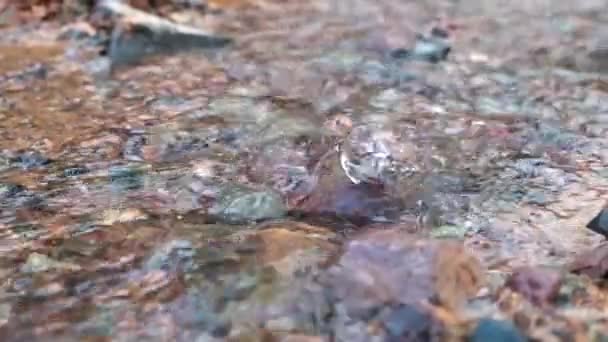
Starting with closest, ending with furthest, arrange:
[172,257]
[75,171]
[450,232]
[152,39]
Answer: [172,257], [450,232], [75,171], [152,39]

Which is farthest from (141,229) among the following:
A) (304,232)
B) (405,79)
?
(405,79)

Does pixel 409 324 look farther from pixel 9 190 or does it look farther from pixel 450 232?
pixel 9 190

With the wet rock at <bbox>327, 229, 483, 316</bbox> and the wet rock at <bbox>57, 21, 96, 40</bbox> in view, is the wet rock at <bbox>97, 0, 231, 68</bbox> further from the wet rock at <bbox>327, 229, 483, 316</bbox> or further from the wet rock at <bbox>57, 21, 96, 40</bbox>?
the wet rock at <bbox>327, 229, 483, 316</bbox>

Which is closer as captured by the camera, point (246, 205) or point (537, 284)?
point (537, 284)

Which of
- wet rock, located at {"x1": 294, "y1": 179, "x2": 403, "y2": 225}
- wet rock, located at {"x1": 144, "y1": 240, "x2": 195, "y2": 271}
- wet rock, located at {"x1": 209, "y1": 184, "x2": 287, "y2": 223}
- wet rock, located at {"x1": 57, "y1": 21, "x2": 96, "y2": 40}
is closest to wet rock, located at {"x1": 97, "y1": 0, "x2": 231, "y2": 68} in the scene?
wet rock, located at {"x1": 57, "y1": 21, "x2": 96, "y2": 40}

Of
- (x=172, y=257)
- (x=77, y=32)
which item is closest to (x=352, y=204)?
(x=172, y=257)

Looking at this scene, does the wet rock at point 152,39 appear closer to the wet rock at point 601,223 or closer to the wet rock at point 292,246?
the wet rock at point 292,246

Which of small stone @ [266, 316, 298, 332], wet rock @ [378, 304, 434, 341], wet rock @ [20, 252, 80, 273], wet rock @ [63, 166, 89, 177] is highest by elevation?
wet rock @ [378, 304, 434, 341]
